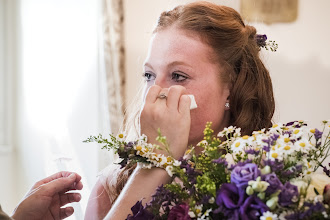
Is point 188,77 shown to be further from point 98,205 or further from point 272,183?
point 272,183

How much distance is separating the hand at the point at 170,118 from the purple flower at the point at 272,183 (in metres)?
0.38

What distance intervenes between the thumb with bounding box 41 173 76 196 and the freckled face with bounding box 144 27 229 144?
382 millimetres

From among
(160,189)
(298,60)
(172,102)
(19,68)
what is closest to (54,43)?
(19,68)

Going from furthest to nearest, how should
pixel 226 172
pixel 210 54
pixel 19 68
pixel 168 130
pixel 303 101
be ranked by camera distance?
1. pixel 19 68
2. pixel 303 101
3. pixel 210 54
4. pixel 168 130
5. pixel 226 172

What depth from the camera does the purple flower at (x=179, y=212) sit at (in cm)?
81

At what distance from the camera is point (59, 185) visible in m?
1.30

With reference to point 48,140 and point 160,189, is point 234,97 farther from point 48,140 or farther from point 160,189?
point 48,140

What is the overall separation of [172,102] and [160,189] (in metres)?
0.35

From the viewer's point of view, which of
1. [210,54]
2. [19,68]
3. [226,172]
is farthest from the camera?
[19,68]

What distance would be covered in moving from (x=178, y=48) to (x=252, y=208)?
0.86 m

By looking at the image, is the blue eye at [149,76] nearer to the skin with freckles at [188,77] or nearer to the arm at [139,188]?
the skin with freckles at [188,77]

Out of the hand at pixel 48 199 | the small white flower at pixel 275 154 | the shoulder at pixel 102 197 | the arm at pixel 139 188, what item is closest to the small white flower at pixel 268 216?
the small white flower at pixel 275 154

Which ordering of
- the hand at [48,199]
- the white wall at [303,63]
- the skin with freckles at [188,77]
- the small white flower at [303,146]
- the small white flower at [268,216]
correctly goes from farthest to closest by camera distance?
the white wall at [303,63] → the skin with freckles at [188,77] → the hand at [48,199] → the small white flower at [303,146] → the small white flower at [268,216]

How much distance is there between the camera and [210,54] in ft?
5.24
